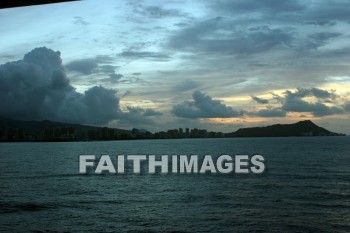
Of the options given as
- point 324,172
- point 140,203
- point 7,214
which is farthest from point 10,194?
point 324,172

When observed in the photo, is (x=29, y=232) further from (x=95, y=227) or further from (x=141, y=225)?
(x=141, y=225)

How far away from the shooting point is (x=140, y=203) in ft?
96.9

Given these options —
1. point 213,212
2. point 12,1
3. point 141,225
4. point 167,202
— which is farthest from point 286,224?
point 12,1

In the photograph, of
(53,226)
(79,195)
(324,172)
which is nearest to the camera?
(53,226)

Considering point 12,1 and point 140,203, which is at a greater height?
point 12,1

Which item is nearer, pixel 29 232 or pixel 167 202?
pixel 29 232

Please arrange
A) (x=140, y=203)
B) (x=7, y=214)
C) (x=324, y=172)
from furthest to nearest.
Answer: (x=324, y=172), (x=140, y=203), (x=7, y=214)

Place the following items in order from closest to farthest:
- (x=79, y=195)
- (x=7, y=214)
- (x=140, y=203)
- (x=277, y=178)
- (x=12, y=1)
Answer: (x=12, y=1) → (x=7, y=214) → (x=140, y=203) → (x=79, y=195) → (x=277, y=178)

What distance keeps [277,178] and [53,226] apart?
99.5 ft

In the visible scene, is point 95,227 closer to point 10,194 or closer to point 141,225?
point 141,225

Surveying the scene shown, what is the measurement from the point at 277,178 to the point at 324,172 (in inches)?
370

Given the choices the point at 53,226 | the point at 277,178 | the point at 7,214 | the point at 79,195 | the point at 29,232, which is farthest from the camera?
the point at 277,178

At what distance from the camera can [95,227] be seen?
70.7ft

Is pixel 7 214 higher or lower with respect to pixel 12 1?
lower
